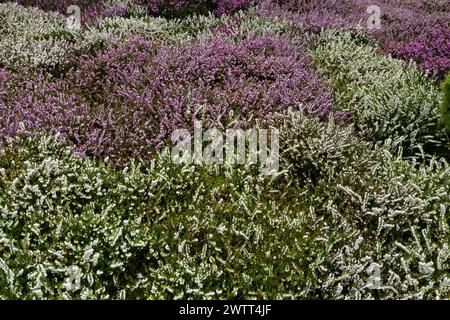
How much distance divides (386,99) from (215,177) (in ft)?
8.14

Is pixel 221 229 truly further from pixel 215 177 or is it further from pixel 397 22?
pixel 397 22

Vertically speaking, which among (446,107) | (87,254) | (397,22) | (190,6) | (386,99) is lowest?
(87,254)

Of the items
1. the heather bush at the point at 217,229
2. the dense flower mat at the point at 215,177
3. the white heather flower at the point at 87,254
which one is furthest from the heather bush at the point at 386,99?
the white heather flower at the point at 87,254

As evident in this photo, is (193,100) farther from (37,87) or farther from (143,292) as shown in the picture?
(143,292)

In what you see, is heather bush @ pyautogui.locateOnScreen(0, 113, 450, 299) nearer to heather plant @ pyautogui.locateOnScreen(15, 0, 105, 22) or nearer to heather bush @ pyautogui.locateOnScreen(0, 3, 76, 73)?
heather bush @ pyautogui.locateOnScreen(0, 3, 76, 73)

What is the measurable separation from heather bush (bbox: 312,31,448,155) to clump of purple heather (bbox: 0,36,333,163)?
0.45 m

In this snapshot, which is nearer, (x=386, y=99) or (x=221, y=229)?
(x=221, y=229)

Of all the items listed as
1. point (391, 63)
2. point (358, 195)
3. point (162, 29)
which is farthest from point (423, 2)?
point (358, 195)

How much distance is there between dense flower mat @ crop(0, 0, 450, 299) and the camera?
10.0 feet

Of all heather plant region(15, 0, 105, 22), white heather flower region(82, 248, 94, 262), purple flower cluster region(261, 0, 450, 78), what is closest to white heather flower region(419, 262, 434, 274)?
white heather flower region(82, 248, 94, 262)

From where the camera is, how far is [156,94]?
17.2 feet

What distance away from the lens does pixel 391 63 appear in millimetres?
6992

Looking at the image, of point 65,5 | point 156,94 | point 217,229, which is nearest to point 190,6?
point 65,5

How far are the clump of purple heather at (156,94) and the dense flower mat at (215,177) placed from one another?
0.02m
